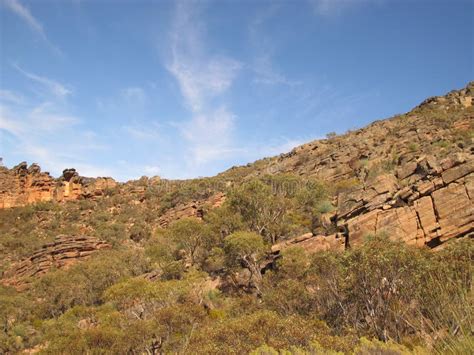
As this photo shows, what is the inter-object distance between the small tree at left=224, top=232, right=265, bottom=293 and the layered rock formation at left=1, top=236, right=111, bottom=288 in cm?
3082

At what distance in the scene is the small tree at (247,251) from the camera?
89.4 ft

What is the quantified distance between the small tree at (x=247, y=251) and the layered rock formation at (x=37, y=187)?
65.6 metres

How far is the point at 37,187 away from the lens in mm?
84250

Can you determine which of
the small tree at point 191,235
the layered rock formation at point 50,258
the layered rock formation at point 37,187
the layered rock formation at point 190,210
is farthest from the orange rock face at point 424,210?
the layered rock formation at point 37,187

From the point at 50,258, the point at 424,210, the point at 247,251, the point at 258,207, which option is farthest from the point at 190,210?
the point at 424,210

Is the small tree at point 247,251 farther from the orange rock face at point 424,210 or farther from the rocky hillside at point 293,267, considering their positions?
the orange rock face at point 424,210

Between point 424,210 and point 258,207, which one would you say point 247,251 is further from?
point 424,210

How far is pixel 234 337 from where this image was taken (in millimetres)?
13148

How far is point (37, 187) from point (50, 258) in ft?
137

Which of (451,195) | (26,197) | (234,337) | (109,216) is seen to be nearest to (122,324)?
(234,337)

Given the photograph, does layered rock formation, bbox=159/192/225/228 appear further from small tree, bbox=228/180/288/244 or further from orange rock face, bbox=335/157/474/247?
orange rock face, bbox=335/157/474/247

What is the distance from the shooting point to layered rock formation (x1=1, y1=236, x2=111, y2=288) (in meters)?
47.8

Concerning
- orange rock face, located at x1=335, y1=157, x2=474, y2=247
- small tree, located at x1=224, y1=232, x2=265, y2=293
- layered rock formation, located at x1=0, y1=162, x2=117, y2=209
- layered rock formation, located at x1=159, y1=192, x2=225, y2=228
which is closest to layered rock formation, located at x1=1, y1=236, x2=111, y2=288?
layered rock formation, located at x1=159, y1=192, x2=225, y2=228

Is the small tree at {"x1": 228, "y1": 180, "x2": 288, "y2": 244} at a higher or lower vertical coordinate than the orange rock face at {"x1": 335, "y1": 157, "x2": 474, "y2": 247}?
higher
